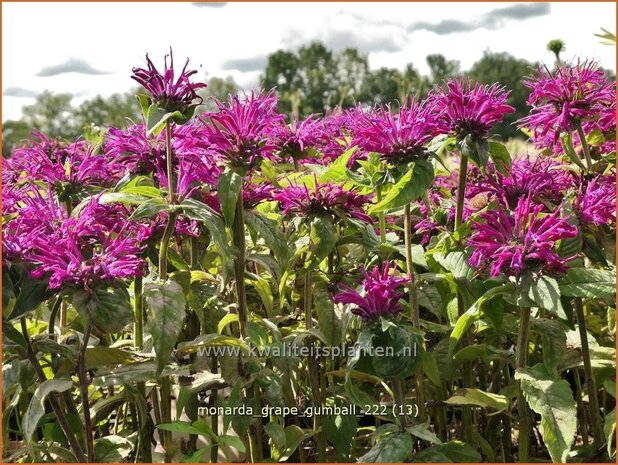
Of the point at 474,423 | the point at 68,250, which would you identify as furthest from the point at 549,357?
the point at 68,250

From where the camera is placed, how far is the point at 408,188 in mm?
1497

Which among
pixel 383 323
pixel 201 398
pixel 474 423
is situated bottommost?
pixel 474 423

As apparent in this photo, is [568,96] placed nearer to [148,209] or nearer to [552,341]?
[552,341]

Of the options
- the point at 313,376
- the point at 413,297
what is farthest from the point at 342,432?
the point at 413,297

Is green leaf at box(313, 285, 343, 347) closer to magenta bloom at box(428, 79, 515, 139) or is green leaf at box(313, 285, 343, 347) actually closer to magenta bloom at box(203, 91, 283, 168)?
magenta bloom at box(203, 91, 283, 168)

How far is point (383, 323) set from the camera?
4.68ft

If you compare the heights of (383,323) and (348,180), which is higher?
(348,180)

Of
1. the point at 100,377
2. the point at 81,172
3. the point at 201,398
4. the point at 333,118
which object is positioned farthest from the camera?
the point at 333,118

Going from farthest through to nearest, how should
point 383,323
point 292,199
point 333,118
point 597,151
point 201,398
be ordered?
point 333,118, point 597,151, point 201,398, point 292,199, point 383,323

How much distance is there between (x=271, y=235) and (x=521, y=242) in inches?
22.0

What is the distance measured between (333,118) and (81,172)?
1142 millimetres

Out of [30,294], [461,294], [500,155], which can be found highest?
[500,155]

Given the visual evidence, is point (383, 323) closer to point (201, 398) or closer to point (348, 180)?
point (348, 180)

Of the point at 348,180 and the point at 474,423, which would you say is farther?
the point at 474,423
